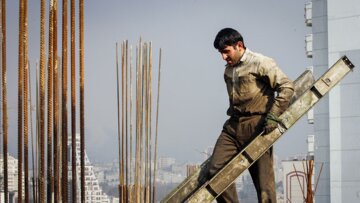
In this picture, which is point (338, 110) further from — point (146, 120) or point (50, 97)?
point (50, 97)

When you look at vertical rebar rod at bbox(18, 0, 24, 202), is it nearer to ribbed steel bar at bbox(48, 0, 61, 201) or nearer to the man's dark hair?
ribbed steel bar at bbox(48, 0, 61, 201)

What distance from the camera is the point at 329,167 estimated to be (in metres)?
43.1

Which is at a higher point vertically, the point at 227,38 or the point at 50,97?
the point at 227,38

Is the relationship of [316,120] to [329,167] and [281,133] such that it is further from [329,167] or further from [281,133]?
[281,133]

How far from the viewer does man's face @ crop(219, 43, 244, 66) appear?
159 inches

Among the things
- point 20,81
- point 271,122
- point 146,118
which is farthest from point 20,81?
point 271,122

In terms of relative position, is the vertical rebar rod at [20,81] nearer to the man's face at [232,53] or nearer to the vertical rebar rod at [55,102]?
the vertical rebar rod at [55,102]

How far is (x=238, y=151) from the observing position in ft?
13.8

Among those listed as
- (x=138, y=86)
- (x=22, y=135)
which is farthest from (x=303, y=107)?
(x=138, y=86)

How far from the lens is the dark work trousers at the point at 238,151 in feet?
13.5

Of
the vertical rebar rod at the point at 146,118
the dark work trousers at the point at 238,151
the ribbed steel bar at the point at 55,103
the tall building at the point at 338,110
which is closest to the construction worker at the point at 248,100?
the dark work trousers at the point at 238,151

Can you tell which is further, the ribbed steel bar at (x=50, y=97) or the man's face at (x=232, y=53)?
the ribbed steel bar at (x=50, y=97)

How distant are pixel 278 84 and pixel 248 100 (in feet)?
0.66

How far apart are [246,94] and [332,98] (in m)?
39.1
